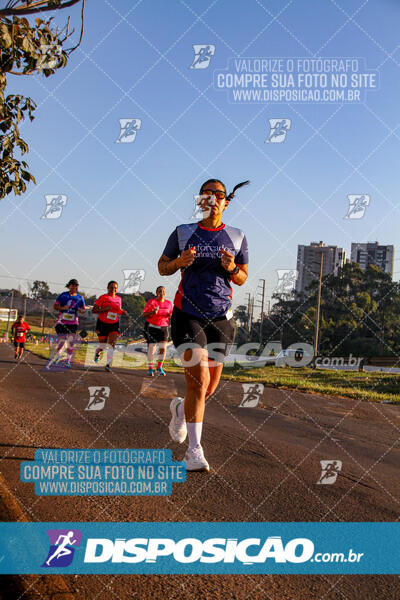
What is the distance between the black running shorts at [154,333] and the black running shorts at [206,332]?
364 inches

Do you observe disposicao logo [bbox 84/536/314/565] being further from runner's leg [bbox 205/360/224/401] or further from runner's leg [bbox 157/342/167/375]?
runner's leg [bbox 157/342/167/375]

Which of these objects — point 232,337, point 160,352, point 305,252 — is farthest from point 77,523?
point 305,252

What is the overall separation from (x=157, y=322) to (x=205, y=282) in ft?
30.5

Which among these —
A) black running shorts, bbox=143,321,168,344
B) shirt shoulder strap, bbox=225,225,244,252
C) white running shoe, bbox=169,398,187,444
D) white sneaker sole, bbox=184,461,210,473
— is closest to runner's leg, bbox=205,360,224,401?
white running shoe, bbox=169,398,187,444

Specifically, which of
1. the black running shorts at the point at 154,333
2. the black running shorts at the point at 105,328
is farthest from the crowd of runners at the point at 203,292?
the black running shorts at the point at 105,328

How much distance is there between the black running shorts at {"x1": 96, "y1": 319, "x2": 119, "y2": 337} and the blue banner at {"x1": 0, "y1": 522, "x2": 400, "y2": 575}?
9858mm

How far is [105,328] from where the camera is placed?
12.8 meters

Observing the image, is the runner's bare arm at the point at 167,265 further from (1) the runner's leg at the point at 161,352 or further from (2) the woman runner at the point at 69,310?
(1) the runner's leg at the point at 161,352

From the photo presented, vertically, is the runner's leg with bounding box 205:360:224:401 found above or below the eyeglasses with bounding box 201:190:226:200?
below

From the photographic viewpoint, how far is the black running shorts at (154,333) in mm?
12844

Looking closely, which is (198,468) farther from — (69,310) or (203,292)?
(69,310)

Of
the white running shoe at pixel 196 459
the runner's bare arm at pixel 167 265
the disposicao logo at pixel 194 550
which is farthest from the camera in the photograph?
the white running shoe at pixel 196 459

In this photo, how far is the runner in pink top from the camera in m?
12.2

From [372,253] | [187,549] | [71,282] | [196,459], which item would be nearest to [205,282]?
[196,459]
